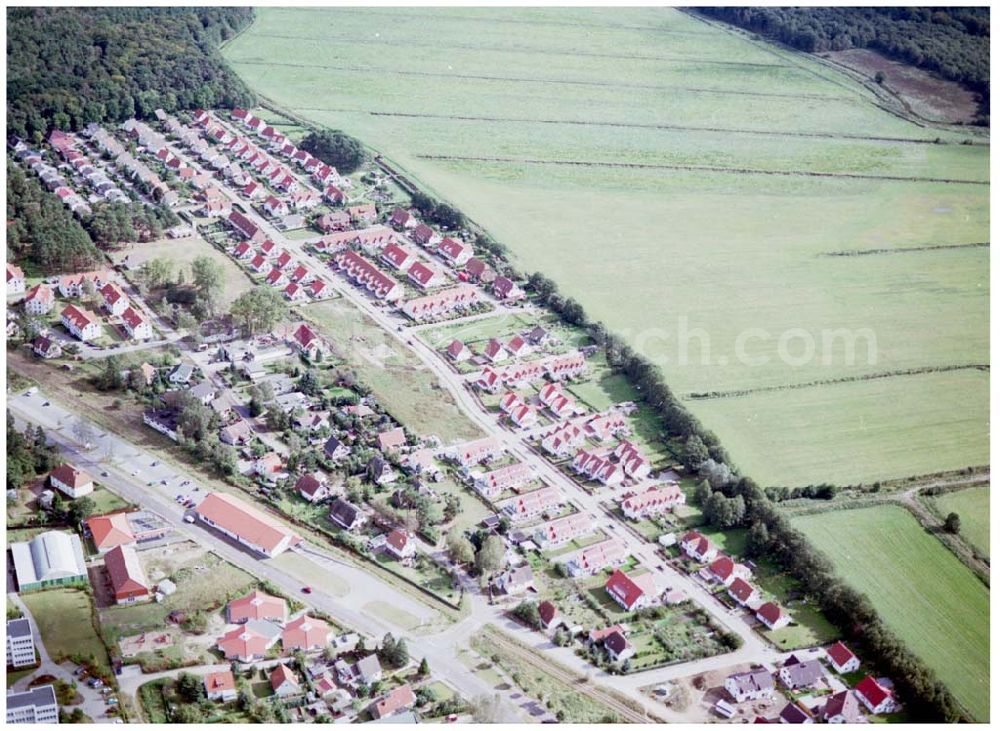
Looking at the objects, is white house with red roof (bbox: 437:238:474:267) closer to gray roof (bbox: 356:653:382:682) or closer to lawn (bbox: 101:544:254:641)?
lawn (bbox: 101:544:254:641)

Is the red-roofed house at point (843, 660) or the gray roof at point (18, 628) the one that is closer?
the gray roof at point (18, 628)

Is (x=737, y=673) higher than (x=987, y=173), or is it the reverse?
(x=987, y=173)

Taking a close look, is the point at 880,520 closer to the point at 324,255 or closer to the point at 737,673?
the point at 737,673

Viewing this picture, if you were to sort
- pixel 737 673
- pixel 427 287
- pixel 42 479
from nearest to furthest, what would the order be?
pixel 737 673
pixel 42 479
pixel 427 287

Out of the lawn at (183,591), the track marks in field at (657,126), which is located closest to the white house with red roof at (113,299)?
the lawn at (183,591)

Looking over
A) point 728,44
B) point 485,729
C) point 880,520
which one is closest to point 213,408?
point 485,729

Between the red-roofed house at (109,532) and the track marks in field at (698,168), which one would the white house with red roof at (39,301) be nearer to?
the red-roofed house at (109,532)

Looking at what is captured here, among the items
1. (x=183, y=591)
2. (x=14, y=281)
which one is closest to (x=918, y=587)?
(x=183, y=591)
